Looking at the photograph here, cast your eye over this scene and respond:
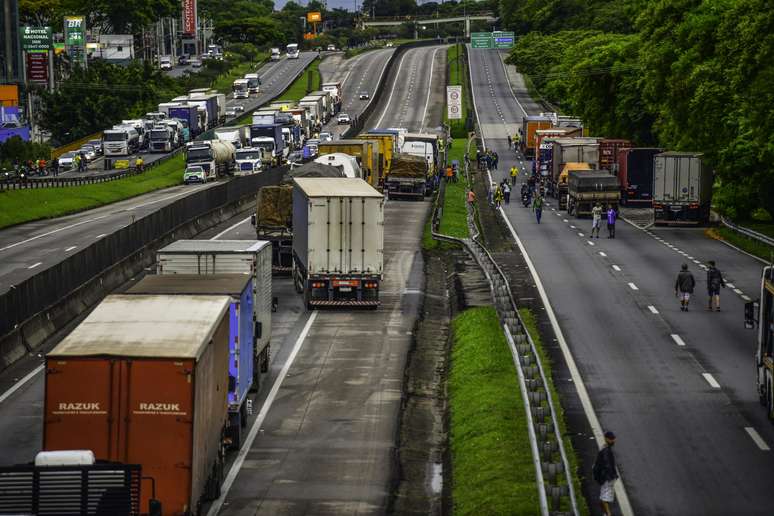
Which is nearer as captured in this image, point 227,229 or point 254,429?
point 254,429

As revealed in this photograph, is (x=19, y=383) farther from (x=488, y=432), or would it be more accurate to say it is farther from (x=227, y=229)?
(x=227, y=229)

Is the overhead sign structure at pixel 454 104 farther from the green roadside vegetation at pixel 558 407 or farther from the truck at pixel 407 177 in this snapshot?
the green roadside vegetation at pixel 558 407

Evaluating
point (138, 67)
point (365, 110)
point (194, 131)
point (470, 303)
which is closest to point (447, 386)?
point (470, 303)

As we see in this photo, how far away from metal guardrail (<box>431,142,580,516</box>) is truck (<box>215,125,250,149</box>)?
66062mm

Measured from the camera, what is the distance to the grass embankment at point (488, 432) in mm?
24078

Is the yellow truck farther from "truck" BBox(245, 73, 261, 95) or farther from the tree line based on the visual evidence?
"truck" BBox(245, 73, 261, 95)

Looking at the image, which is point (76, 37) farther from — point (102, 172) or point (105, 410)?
point (105, 410)

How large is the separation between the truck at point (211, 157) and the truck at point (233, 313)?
69055mm

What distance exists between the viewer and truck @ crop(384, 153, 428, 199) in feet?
274

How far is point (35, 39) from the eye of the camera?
14662cm

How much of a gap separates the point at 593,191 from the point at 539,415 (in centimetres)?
4834

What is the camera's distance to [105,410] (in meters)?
20.1

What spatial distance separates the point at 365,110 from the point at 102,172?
179 ft

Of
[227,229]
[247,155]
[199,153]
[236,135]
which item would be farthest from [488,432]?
[236,135]
